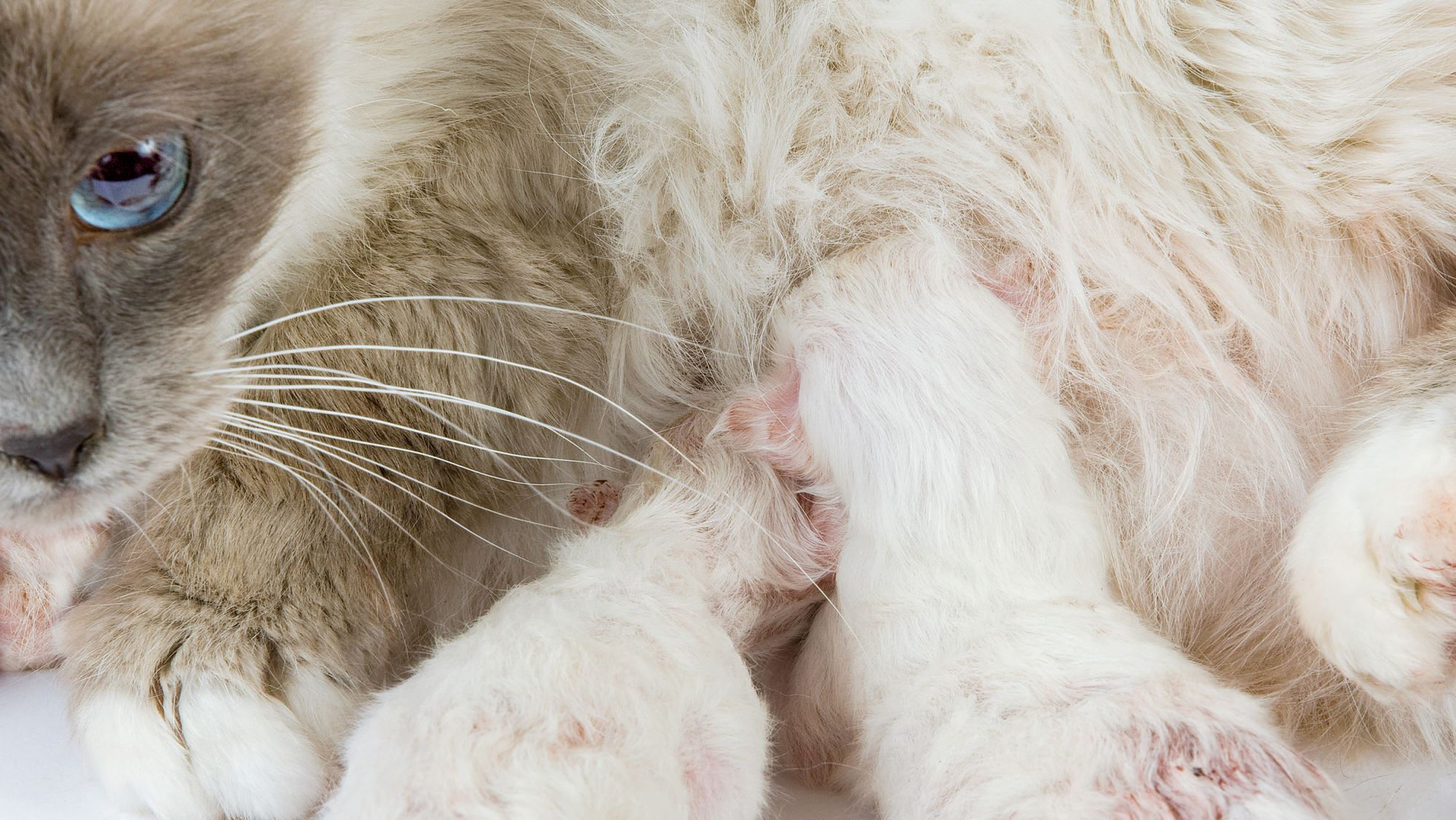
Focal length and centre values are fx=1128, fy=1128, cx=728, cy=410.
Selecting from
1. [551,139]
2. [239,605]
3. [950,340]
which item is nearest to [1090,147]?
[950,340]

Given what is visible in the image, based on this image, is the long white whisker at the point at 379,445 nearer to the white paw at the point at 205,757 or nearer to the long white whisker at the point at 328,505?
the long white whisker at the point at 328,505

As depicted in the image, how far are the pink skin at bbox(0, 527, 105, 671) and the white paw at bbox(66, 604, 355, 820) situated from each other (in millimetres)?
162

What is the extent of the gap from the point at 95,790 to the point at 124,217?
0.41 meters

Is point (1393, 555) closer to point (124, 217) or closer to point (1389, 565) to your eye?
point (1389, 565)

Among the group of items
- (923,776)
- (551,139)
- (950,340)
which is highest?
(551,139)

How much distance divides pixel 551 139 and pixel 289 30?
0.22 meters

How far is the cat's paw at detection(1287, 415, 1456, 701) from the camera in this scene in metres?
0.67

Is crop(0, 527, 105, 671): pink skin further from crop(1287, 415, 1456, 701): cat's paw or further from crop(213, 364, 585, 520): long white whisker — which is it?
crop(1287, 415, 1456, 701): cat's paw

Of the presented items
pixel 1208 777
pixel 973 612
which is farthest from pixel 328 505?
pixel 1208 777

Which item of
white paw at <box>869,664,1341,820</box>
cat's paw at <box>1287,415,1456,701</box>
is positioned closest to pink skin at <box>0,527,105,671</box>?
white paw at <box>869,664,1341,820</box>

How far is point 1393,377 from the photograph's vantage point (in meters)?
0.81

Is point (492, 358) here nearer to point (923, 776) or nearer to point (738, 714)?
point (738, 714)

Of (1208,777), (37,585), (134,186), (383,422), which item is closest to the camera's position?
(1208,777)

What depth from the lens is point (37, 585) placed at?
0.94m
